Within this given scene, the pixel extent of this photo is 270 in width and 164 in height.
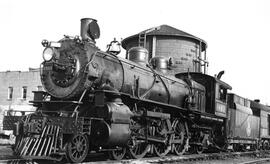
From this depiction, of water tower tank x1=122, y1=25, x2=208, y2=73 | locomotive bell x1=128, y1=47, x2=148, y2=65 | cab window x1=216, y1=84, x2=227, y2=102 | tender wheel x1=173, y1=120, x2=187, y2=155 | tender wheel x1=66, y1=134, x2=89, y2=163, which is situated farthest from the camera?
water tower tank x1=122, y1=25, x2=208, y2=73

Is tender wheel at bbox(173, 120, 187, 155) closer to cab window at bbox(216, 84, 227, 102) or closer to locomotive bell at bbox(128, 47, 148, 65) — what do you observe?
locomotive bell at bbox(128, 47, 148, 65)

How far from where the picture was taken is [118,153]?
1021 cm

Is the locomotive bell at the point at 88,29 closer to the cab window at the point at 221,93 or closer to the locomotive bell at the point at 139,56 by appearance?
the locomotive bell at the point at 139,56

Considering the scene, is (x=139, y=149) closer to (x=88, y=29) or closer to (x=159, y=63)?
(x=88, y=29)

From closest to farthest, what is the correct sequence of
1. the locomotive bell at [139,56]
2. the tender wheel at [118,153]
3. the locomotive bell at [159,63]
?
the tender wheel at [118,153] < the locomotive bell at [139,56] < the locomotive bell at [159,63]

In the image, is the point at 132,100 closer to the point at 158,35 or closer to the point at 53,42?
the point at 53,42

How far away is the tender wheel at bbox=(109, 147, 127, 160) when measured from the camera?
31.8 ft

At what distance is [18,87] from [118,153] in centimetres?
2723

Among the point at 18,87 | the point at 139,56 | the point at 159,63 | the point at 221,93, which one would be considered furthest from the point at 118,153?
the point at 18,87

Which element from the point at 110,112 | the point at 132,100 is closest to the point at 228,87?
the point at 132,100

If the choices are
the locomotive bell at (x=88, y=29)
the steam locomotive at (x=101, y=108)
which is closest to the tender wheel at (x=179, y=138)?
the steam locomotive at (x=101, y=108)

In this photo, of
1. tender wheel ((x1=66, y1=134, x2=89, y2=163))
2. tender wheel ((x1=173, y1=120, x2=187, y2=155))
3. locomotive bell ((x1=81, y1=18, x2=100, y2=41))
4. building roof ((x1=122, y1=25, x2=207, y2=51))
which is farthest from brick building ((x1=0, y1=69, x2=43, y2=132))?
tender wheel ((x1=66, y1=134, x2=89, y2=163))

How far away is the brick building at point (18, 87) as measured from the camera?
3350 cm

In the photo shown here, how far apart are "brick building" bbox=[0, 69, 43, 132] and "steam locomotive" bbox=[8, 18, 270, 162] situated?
22.4 meters
